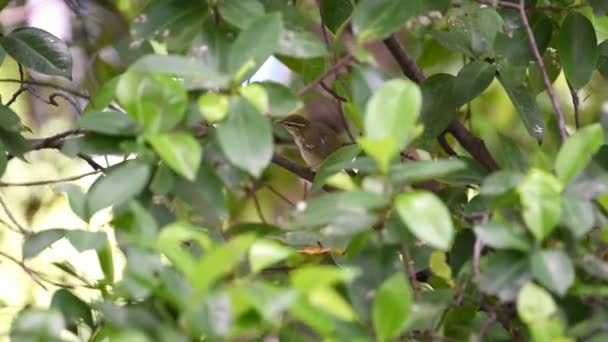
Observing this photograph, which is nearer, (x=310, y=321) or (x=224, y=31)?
(x=310, y=321)

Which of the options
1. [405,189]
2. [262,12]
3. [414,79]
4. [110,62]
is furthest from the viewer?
[110,62]

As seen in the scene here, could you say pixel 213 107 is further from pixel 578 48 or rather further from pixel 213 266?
pixel 578 48

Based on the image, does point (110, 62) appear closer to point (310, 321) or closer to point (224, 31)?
point (224, 31)

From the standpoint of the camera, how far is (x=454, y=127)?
1.29 metres

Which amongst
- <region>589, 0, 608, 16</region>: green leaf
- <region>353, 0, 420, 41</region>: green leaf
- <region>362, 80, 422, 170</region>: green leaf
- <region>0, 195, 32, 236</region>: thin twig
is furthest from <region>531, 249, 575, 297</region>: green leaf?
<region>0, 195, 32, 236</region>: thin twig

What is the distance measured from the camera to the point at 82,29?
5.87ft

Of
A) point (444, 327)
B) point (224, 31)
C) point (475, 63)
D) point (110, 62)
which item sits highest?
point (224, 31)

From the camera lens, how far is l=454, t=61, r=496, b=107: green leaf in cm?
114

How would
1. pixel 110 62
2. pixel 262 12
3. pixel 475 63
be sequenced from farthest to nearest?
pixel 110 62 → pixel 475 63 → pixel 262 12

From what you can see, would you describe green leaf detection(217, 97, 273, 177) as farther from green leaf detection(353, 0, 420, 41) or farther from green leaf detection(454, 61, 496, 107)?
green leaf detection(454, 61, 496, 107)

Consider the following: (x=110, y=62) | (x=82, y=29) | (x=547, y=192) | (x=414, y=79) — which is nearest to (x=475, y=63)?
(x=414, y=79)

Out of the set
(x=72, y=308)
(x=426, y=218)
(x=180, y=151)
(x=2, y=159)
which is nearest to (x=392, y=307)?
(x=426, y=218)

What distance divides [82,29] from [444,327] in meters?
1.08

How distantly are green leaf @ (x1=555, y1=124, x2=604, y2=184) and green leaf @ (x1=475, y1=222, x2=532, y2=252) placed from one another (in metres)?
0.07
